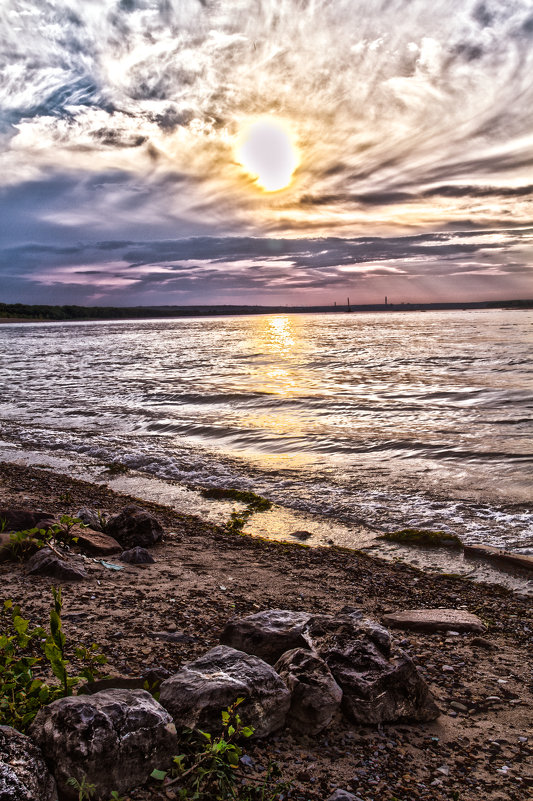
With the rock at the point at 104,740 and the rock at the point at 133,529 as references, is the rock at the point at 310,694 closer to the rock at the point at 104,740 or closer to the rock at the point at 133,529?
the rock at the point at 104,740

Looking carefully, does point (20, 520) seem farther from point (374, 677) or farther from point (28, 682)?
point (374, 677)

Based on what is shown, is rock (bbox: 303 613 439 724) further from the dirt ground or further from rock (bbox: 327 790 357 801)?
rock (bbox: 327 790 357 801)

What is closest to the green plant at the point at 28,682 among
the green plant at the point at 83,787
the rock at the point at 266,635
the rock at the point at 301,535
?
the green plant at the point at 83,787

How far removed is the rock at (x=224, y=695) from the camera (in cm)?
265

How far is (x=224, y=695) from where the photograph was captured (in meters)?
2.71

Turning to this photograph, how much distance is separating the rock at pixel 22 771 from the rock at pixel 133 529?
382 cm

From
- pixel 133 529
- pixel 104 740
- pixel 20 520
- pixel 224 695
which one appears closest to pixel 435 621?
pixel 224 695

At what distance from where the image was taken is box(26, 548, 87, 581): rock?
15.6ft

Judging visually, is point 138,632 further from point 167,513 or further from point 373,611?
point 167,513

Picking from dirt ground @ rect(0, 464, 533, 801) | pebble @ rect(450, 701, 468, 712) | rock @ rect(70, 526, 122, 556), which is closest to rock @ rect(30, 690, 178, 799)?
dirt ground @ rect(0, 464, 533, 801)

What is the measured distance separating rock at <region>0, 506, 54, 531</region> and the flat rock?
16.4 ft

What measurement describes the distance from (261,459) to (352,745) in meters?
7.90

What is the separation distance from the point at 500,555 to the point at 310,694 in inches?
164

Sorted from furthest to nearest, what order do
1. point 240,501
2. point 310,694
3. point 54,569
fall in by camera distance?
point 240,501
point 54,569
point 310,694
